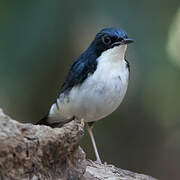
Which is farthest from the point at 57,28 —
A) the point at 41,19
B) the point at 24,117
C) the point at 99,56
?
the point at 24,117

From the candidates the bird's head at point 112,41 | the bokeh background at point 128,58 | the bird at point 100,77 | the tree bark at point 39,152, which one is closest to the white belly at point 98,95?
the bird at point 100,77

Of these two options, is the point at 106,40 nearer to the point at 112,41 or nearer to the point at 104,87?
the point at 112,41

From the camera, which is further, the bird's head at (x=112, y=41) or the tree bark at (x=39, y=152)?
the bird's head at (x=112, y=41)

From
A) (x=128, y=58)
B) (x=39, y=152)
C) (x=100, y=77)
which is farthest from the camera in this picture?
(x=128, y=58)

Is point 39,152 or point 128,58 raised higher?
point 128,58

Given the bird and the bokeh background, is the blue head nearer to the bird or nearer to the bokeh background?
the bird

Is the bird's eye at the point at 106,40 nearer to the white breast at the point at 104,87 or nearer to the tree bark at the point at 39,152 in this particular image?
the white breast at the point at 104,87

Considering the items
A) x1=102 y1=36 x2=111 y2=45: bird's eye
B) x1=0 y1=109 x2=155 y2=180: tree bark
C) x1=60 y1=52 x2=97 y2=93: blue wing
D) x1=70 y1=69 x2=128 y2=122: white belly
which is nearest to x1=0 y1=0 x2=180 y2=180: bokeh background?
x1=60 y1=52 x2=97 y2=93: blue wing

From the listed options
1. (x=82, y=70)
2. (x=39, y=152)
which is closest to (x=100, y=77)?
(x=82, y=70)
